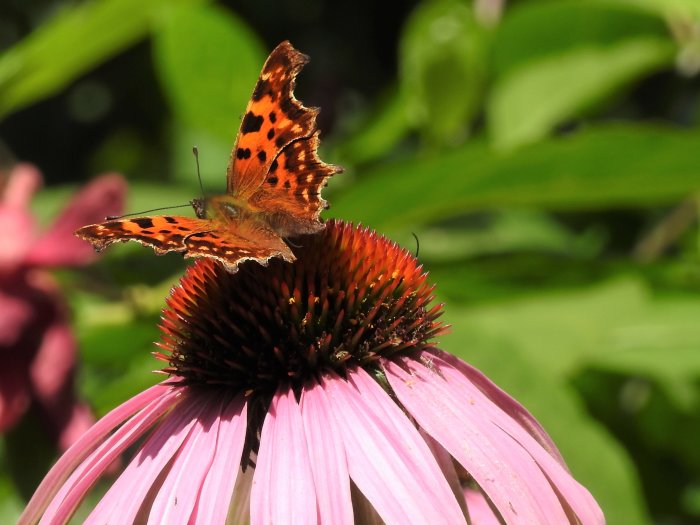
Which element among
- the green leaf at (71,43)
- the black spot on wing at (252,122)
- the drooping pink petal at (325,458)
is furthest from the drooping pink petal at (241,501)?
the green leaf at (71,43)

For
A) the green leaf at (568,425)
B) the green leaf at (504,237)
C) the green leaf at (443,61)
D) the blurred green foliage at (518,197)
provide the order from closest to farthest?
the green leaf at (568,425)
the blurred green foliage at (518,197)
the green leaf at (443,61)
the green leaf at (504,237)

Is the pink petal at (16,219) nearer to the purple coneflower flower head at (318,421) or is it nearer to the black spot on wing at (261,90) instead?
Result: the purple coneflower flower head at (318,421)

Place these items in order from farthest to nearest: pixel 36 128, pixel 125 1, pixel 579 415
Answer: pixel 36 128 → pixel 125 1 → pixel 579 415

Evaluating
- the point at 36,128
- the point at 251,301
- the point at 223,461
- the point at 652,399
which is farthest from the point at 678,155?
the point at 36,128

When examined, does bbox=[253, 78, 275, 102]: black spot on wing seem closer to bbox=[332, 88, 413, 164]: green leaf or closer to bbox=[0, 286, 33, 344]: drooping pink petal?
bbox=[0, 286, 33, 344]: drooping pink petal

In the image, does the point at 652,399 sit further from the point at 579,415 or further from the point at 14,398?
the point at 14,398

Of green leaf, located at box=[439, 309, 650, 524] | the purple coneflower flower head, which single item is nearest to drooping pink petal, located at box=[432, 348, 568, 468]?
the purple coneflower flower head
